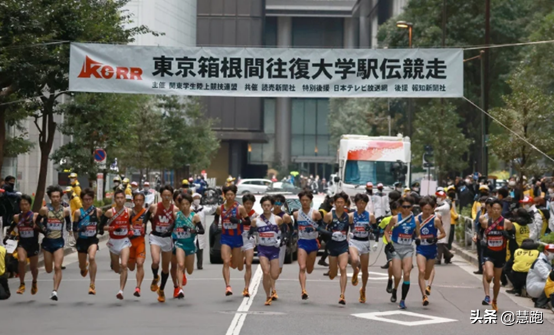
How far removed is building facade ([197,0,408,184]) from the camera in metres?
101

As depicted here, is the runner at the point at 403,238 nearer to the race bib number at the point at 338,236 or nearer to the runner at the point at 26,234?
the race bib number at the point at 338,236

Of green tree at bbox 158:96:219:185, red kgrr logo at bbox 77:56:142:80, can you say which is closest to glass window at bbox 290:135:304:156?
green tree at bbox 158:96:219:185

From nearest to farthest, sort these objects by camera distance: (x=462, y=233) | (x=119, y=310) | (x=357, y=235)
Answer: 1. (x=119, y=310)
2. (x=357, y=235)
3. (x=462, y=233)

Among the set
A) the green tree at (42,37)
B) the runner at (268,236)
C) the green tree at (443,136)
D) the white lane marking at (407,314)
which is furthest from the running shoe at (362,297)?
the green tree at (443,136)

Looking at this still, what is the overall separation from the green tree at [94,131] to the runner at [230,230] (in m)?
19.3

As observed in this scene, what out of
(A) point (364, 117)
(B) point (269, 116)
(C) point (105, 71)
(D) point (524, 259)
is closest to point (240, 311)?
(D) point (524, 259)

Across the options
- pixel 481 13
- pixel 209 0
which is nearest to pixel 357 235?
pixel 481 13

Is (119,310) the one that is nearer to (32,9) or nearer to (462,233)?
(32,9)

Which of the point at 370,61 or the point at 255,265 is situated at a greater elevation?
the point at 370,61

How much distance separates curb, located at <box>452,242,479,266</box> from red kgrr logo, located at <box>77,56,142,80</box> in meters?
9.01

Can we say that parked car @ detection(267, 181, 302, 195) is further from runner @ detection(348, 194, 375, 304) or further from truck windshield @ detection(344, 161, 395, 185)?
runner @ detection(348, 194, 375, 304)

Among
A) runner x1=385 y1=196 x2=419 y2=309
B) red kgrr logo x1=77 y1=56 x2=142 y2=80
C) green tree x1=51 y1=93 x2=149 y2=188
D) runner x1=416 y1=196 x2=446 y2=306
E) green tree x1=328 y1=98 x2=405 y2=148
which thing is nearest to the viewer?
runner x1=385 y1=196 x2=419 y2=309

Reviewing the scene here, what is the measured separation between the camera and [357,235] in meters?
16.5

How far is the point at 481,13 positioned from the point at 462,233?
2942 centimetres
